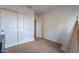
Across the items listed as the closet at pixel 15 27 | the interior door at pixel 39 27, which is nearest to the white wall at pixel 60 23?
the interior door at pixel 39 27

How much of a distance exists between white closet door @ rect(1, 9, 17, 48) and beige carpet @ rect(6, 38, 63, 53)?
4.0 inches

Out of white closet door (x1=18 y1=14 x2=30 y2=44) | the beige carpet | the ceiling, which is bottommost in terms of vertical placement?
the beige carpet

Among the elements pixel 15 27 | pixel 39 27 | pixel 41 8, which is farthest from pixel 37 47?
pixel 41 8

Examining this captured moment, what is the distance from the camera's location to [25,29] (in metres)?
1.47

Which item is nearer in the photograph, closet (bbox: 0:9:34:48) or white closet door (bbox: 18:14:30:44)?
closet (bbox: 0:9:34:48)

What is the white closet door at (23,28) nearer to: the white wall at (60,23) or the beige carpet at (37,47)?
the beige carpet at (37,47)

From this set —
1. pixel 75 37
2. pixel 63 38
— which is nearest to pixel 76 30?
pixel 75 37

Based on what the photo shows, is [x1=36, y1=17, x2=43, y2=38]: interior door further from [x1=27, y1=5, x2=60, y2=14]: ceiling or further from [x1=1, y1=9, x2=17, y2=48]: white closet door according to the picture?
[x1=1, y1=9, x2=17, y2=48]: white closet door

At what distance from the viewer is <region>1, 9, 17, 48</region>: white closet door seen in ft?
4.36

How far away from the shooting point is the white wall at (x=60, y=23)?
1.38 m

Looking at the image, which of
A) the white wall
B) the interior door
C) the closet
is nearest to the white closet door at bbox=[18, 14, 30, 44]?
the closet

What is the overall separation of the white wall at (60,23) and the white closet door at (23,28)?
29cm
